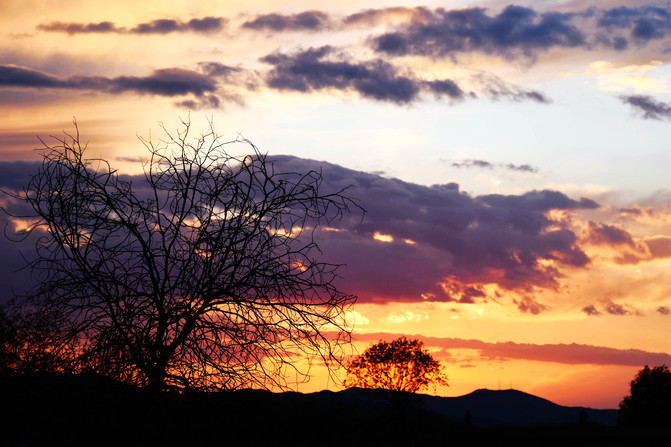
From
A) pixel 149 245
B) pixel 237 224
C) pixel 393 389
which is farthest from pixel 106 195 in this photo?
pixel 393 389

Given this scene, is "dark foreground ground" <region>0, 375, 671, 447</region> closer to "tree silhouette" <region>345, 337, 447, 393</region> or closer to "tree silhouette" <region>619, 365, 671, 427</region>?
"tree silhouette" <region>345, 337, 447, 393</region>

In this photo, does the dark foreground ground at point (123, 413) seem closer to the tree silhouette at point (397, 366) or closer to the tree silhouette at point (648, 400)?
the tree silhouette at point (397, 366)

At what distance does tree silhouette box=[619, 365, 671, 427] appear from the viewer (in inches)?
3246

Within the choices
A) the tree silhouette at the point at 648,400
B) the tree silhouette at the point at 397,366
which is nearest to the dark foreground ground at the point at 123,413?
the tree silhouette at the point at 397,366

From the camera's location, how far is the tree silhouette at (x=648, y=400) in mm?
82438

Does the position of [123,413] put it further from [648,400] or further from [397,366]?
[648,400]

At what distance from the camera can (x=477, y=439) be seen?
4941cm

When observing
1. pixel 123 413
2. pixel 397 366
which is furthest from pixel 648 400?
pixel 123 413

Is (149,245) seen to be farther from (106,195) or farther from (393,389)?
(393,389)

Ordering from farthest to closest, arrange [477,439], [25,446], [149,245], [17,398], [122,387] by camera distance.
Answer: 1. [477,439]
2. [17,398]
3. [25,446]
4. [149,245]
5. [122,387]

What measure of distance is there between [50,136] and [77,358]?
3.12 metres

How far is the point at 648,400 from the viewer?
8488 cm

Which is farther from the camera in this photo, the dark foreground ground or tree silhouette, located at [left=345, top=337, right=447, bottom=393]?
tree silhouette, located at [left=345, top=337, right=447, bottom=393]

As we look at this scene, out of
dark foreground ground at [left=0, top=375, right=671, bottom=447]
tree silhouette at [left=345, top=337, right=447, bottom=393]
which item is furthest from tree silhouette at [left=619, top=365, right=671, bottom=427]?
dark foreground ground at [left=0, top=375, right=671, bottom=447]
